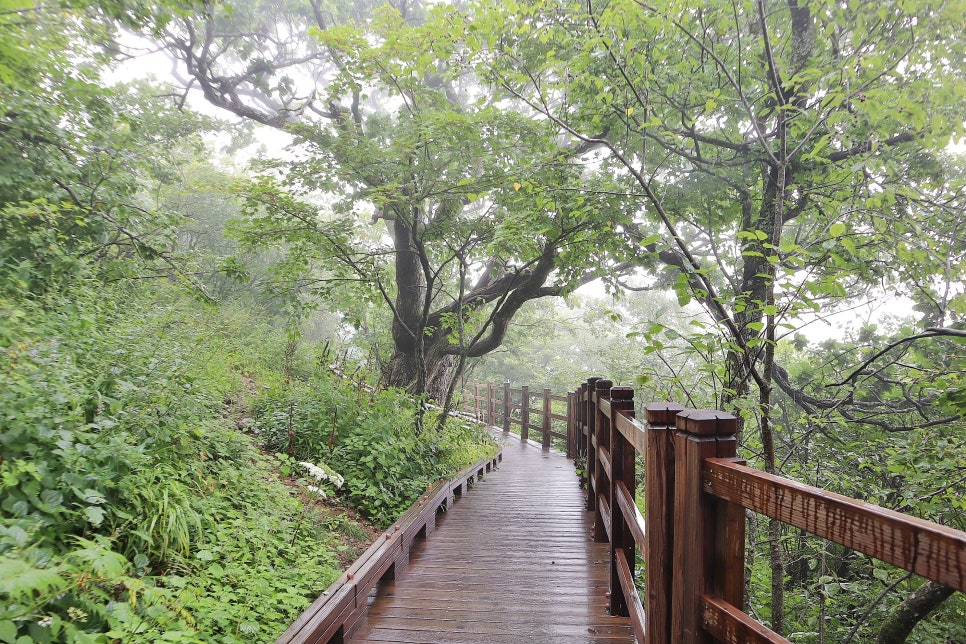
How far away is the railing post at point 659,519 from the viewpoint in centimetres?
152

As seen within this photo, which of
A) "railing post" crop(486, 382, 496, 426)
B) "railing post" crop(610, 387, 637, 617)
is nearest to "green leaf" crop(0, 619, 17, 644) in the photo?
"railing post" crop(610, 387, 637, 617)

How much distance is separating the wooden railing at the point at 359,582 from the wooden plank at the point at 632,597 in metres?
1.44

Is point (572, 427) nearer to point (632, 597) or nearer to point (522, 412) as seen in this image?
point (522, 412)

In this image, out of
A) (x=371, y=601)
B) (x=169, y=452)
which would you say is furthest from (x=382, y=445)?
(x=169, y=452)

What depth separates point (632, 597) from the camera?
2.30 meters

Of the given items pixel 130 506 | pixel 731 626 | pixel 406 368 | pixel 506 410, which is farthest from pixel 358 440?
pixel 506 410

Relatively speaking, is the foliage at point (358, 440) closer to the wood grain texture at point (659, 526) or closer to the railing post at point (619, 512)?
the railing post at point (619, 512)

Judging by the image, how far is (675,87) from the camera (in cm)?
412

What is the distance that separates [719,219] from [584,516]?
3.62 metres

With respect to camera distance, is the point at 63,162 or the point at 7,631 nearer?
the point at 7,631

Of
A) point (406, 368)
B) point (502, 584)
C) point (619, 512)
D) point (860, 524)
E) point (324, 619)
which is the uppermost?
point (406, 368)

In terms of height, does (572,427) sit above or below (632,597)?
above

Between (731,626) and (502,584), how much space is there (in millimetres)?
2498

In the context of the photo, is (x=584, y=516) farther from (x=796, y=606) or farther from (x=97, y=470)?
(x=97, y=470)
